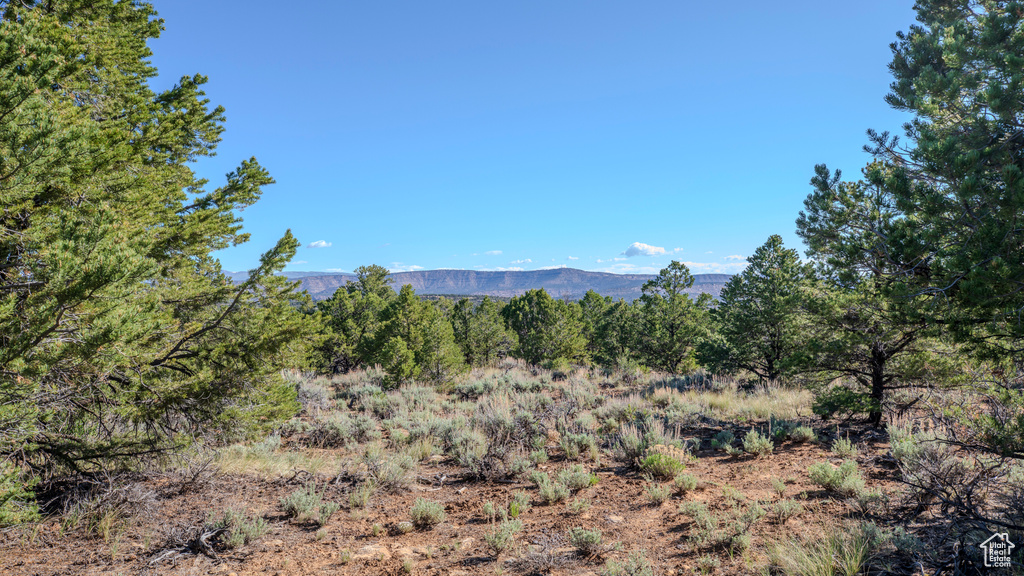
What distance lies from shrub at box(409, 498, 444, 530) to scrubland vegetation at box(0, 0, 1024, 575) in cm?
3

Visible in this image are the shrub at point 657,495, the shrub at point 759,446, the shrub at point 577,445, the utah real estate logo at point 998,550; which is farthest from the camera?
the shrub at point 577,445

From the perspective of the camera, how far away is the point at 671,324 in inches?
742

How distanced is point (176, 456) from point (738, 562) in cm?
674

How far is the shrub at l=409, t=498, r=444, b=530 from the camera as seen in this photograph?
456 centimetres

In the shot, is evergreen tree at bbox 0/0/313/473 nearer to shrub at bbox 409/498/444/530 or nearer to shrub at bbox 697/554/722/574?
shrub at bbox 409/498/444/530

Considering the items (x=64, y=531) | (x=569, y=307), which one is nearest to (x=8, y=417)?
(x=64, y=531)

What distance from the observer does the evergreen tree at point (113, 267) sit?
3.05 metres

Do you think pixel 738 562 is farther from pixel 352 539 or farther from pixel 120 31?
pixel 120 31

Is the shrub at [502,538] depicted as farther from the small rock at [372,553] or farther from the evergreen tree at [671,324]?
the evergreen tree at [671,324]

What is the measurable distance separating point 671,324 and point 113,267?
19.0 m

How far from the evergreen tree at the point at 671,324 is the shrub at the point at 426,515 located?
16.0 meters

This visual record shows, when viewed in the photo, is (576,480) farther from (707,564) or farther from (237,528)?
(237,528)

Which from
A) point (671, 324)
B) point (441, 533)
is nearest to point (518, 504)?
Result: point (441, 533)

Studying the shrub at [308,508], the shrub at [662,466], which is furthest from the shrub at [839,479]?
the shrub at [308,508]
